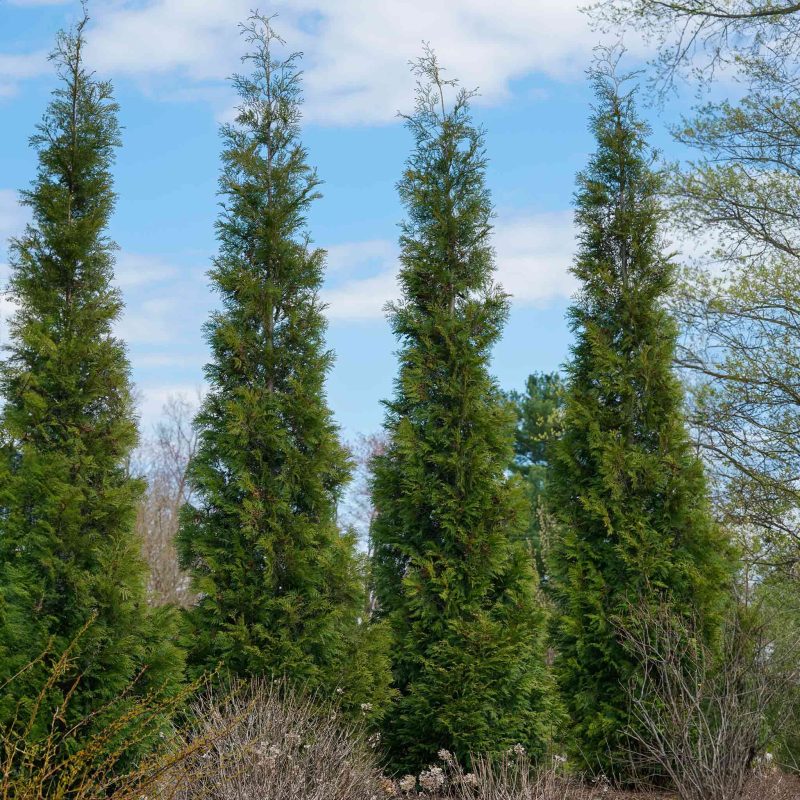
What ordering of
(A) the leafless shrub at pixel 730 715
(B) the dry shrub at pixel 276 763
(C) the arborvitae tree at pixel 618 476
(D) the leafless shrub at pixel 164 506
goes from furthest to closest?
(D) the leafless shrub at pixel 164 506, (C) the arborvitae tree at pixel 618 476, (A) the leafless shrub at pixel 730 715, (B) the dry shrub at pixel 276 763

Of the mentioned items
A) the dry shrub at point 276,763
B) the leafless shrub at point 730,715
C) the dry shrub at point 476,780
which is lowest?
the dry shrub at point 476,780

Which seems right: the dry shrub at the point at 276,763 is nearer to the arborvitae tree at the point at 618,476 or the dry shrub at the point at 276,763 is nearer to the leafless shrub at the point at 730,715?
the leafless shrub at the point at 730,715

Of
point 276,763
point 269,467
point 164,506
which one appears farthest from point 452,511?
point 164,506

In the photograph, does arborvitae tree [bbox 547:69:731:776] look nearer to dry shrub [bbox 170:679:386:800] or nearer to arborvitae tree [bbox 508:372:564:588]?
dry shrub [bbox 170:679:386:800]

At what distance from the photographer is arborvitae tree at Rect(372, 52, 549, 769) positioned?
24.6 ft

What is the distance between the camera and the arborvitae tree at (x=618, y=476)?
8.14 metres

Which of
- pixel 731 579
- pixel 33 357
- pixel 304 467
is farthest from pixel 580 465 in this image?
pixel 33 357

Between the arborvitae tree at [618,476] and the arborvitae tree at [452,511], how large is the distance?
572 mm

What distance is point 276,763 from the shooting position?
5.27 m

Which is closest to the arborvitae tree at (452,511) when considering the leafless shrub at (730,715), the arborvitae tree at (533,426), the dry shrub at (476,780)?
the dry shrub at (476,780)

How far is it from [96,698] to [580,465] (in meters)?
4.90

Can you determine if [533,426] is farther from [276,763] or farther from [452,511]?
[276,763]

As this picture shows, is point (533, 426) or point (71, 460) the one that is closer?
point (71, 460)

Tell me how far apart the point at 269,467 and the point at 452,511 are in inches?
67.1
